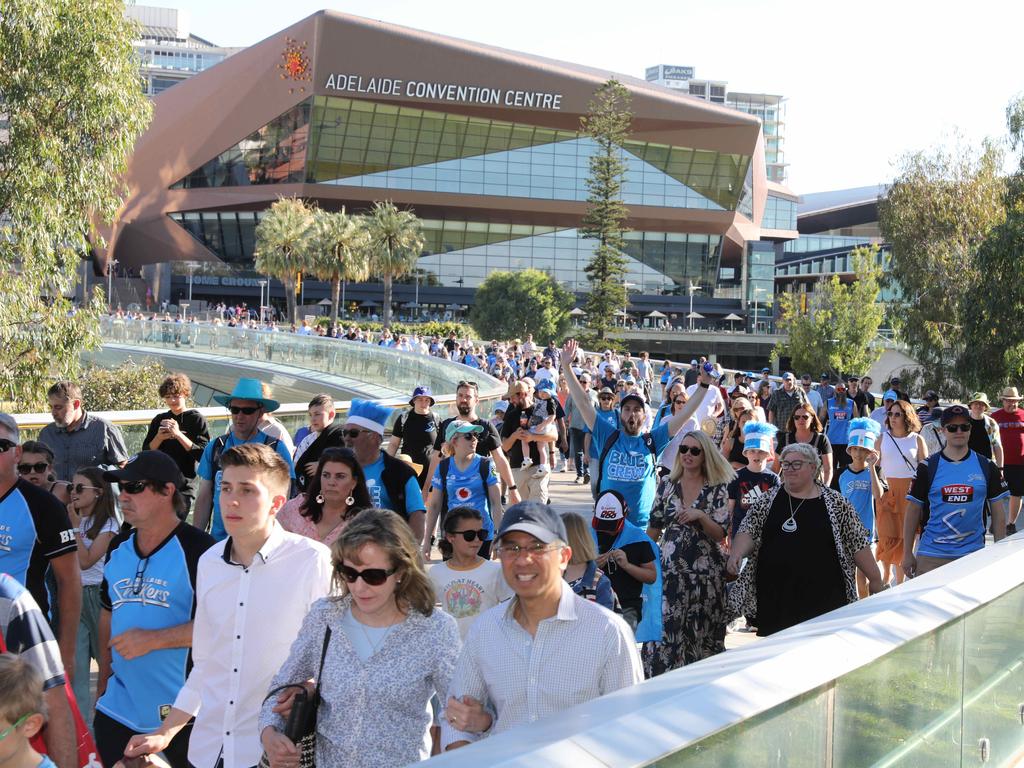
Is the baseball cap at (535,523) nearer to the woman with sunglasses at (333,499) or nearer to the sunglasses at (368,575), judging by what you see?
the sunglasses at (368,575)

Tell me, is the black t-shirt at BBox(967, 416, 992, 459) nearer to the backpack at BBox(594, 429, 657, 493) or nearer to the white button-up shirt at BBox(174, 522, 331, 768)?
the backpack at BBox(594, 429, 657, 493)

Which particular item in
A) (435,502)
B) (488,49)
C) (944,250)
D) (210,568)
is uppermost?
(488,49)

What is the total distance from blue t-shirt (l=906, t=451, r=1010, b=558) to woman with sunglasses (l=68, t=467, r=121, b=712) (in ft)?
17.0

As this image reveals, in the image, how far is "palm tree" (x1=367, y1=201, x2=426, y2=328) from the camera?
6562cm

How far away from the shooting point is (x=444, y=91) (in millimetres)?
79812

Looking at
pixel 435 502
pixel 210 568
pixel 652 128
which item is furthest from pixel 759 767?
pixel 652 128

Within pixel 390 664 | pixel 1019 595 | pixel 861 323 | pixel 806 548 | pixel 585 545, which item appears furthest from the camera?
Answer: pixel 861 323

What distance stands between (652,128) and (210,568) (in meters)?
84.5

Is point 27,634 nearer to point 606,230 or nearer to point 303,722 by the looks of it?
point 303,722

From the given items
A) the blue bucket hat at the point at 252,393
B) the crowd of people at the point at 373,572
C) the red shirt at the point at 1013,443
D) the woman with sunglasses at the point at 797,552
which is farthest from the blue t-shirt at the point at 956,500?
the blue bucket hat at the point at 252,393

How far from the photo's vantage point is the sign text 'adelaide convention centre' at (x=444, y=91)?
78375 mm

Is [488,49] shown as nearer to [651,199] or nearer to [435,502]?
[651,199]

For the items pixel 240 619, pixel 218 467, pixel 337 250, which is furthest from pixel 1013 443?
pixel 337 250

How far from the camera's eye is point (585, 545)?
16.0 ft
